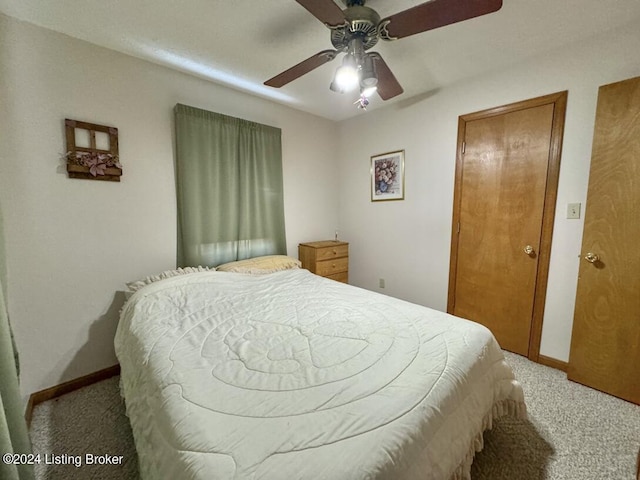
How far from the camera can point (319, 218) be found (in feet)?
11.3

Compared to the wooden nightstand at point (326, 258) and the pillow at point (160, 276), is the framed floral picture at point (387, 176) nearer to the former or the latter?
the wooden nightstand at point (326, 258)

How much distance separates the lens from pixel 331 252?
3115 mm

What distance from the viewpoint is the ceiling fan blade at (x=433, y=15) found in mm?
1088

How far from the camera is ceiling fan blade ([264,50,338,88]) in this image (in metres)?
1.46

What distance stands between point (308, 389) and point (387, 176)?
264 centimetres

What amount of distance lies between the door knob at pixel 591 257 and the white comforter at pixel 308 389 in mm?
1159

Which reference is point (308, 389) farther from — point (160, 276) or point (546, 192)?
point (546, 192)

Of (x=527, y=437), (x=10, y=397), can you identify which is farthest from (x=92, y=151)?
(x=527, y=437)

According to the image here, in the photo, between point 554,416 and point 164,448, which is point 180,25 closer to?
point 164,448

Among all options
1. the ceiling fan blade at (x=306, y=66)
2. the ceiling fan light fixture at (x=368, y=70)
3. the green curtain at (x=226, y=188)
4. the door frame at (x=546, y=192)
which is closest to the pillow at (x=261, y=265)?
the green curtain at (x=226, y=188)

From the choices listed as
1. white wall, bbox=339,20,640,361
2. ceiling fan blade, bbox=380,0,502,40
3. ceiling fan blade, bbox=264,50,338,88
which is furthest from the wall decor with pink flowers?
white wall, bbox=339,20,640,361

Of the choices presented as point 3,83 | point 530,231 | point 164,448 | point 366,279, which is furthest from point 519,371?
point 3,83

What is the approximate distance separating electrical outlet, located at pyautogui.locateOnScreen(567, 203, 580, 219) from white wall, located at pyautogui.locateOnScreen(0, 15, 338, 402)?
308cm

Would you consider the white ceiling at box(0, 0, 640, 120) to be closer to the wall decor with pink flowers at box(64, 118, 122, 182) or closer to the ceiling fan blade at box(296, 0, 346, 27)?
the ceiling fan blade at box(296, 0, 346, 27)
